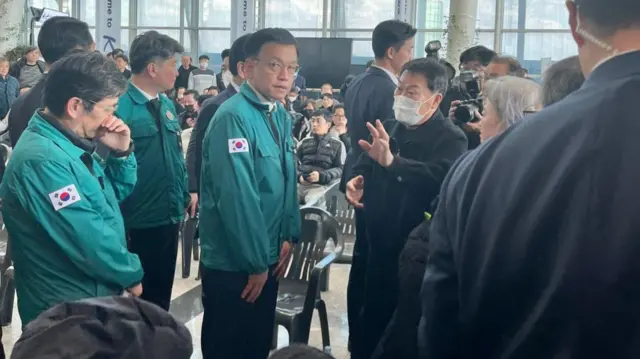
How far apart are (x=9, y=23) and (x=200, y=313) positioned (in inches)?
259

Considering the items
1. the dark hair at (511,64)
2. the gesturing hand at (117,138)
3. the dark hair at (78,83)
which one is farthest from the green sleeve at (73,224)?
the dark hair at (511,64)

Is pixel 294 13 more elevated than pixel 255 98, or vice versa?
pixel 294 13

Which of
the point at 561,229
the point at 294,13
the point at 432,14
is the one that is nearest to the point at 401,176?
the point at 561,229

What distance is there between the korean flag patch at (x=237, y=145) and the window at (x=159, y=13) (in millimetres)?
14627

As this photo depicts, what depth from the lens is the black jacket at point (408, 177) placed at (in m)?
2.80

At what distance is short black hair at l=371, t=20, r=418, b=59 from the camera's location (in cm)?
375

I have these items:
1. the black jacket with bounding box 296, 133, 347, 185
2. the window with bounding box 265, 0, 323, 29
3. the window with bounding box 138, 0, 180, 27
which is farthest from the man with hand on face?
the window with bounding box 138, 0, 180, 27

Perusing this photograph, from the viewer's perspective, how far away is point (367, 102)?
362cm

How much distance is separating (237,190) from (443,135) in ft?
2.94

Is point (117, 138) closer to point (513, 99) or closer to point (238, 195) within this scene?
point (238, 195)

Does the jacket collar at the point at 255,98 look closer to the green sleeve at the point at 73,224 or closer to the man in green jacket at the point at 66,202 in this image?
the man in green jacket at the point at 66,202

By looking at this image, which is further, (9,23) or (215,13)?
(215,13)

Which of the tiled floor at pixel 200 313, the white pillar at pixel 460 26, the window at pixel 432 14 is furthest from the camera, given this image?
the window at pixel 432 14

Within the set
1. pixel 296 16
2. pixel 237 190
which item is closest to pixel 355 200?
pixel 237 190
